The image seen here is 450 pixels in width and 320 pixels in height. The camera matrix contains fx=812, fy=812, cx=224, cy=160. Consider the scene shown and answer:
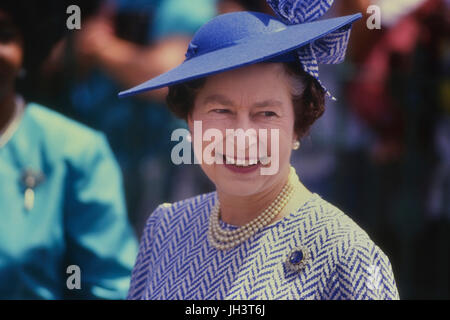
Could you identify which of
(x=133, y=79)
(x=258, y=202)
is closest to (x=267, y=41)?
(x=258, y=202)

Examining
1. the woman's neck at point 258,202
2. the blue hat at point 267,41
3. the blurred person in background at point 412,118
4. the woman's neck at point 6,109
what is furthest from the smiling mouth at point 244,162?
the blurred person in background at point 412,118

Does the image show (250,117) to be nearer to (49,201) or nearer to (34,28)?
(49,201)

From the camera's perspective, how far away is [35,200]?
3.18m

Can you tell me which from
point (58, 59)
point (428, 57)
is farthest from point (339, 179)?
point (58, 59)

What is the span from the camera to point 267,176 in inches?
92.2

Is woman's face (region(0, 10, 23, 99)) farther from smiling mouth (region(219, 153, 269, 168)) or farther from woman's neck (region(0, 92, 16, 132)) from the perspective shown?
smiling mouth (region(219, 153, 269, 168))

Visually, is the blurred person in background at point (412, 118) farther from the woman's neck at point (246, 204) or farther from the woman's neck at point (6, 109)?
the woman's neck at point (246, 204)

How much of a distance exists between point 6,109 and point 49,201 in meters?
0.45

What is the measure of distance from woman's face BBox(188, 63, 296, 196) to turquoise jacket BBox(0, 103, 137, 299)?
1.03 meters

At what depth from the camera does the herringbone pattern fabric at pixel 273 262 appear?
Result: 2156mm

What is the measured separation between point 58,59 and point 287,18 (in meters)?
2.86

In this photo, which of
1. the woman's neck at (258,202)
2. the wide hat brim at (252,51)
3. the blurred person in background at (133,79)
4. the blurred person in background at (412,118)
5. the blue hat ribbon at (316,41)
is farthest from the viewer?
the blurred person in background at (412,118)

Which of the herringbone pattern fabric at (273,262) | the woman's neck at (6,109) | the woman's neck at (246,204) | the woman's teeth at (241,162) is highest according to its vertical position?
the woman's neck at (6,109)

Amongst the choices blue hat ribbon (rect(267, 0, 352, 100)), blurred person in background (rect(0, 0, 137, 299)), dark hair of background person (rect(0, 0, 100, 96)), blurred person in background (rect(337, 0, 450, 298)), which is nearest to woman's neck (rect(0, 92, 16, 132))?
blurred person in background (rect(0, 0, 137, 299))
